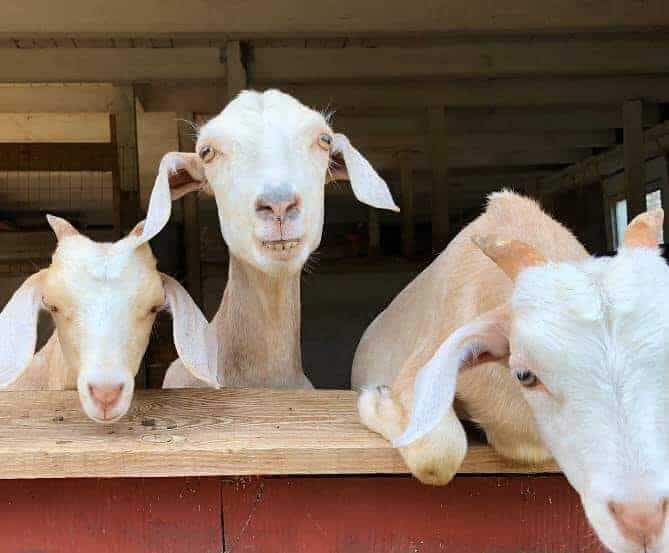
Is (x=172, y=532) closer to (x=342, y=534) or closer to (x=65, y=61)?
(x=342, y=534)

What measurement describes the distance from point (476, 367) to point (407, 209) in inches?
279

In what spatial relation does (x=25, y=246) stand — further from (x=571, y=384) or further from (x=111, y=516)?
(x=571, y=384)

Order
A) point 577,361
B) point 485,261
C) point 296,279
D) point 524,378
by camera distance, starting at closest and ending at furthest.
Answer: point 577,361 < point 524,378 < point 485,261 < point 296,279

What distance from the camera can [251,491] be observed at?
1968 mm

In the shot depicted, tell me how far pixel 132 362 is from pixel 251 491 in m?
0.46

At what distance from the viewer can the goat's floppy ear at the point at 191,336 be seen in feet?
7.13

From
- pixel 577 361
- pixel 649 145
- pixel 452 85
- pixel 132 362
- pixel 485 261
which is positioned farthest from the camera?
pixel 649 145

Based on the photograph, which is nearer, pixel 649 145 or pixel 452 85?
pixel 452 85

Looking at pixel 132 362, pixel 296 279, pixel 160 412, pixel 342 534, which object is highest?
pixel 296 279

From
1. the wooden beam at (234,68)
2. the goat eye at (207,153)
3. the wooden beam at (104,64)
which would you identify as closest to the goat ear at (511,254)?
the goat eye at (207,153)

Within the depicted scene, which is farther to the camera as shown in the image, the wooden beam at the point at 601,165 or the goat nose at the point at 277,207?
the wooden beam at the point at 601,165

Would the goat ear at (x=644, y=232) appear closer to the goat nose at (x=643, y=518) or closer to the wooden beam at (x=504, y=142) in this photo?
the goat nose at (x=643, y=518)

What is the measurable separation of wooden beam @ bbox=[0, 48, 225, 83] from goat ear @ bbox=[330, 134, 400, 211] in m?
2.79

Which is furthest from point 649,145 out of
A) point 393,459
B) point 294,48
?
point 393,459
